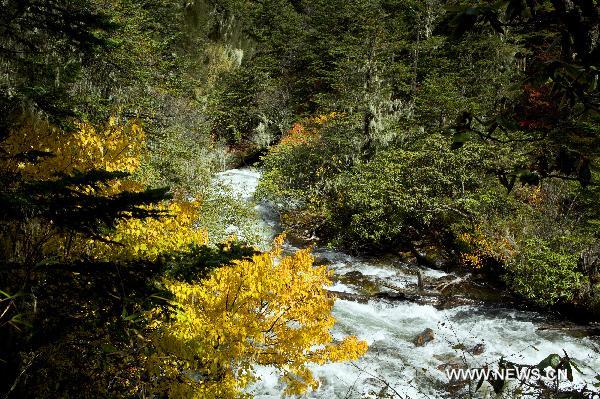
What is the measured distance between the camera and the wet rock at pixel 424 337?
413 inches

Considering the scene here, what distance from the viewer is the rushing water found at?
8.85 m

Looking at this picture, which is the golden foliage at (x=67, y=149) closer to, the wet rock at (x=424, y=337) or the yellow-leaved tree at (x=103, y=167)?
the yellow-leaved tree at (x=103, y=167)

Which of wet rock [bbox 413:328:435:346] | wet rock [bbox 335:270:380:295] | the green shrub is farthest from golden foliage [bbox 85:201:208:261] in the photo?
the green shrub

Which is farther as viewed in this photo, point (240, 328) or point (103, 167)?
point (103, 167)

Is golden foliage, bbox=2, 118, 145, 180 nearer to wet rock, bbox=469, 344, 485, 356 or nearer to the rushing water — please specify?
the rushing water

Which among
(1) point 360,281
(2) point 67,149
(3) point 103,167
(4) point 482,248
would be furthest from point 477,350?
(2) point 67,149

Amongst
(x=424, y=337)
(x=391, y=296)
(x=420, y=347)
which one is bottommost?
(x=391, y=296)

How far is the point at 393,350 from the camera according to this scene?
10336 mm

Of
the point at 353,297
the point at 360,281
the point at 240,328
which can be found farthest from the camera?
the point at 360,281

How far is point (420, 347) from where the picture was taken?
10375mm

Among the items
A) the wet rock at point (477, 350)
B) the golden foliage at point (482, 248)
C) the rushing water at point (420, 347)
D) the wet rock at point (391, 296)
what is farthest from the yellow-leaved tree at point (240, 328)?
the golden foliage at point (482, 248)

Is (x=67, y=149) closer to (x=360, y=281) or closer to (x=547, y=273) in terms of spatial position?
(x=360, y=281)

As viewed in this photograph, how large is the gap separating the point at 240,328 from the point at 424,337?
238 inches

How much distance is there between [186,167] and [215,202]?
9.80ft
